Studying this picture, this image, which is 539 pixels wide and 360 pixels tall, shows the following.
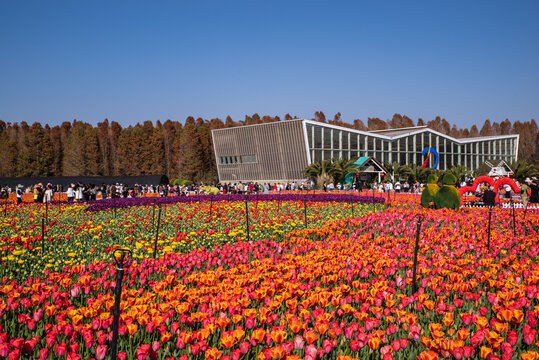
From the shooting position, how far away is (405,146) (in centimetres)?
6600

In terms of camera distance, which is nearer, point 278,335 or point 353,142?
point 278,335

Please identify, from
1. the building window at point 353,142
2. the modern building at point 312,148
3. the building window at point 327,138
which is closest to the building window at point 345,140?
the modern building at point 312,148

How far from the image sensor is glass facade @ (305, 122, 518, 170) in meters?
58.5

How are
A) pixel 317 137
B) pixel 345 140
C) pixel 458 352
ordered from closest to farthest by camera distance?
1. pixel 458 352
2. pixel 317 137
3. pixel 345 140

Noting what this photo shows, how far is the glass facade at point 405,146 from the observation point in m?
58.5

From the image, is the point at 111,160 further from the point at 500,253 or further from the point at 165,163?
the point at 500,253

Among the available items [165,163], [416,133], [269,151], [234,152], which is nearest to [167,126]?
[165,163]

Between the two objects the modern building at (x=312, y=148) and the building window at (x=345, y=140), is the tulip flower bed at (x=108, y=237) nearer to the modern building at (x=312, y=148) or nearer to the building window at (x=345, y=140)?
the modern building at (x=312, y=148)

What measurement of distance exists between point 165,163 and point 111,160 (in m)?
9.71

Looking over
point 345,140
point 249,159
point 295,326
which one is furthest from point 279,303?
point 249,159

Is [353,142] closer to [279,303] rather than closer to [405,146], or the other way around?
[405,146]

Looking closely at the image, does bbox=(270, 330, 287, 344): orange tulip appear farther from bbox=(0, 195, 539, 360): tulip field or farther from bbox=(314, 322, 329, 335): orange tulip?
bbox=(314, 322, 329, 335): orange tulip

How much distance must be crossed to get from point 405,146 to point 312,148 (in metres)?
17.3

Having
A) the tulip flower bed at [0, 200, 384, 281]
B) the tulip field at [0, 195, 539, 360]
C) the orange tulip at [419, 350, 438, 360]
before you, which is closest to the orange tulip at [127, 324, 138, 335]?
the tulip field at [0, 195, 539, 360]
